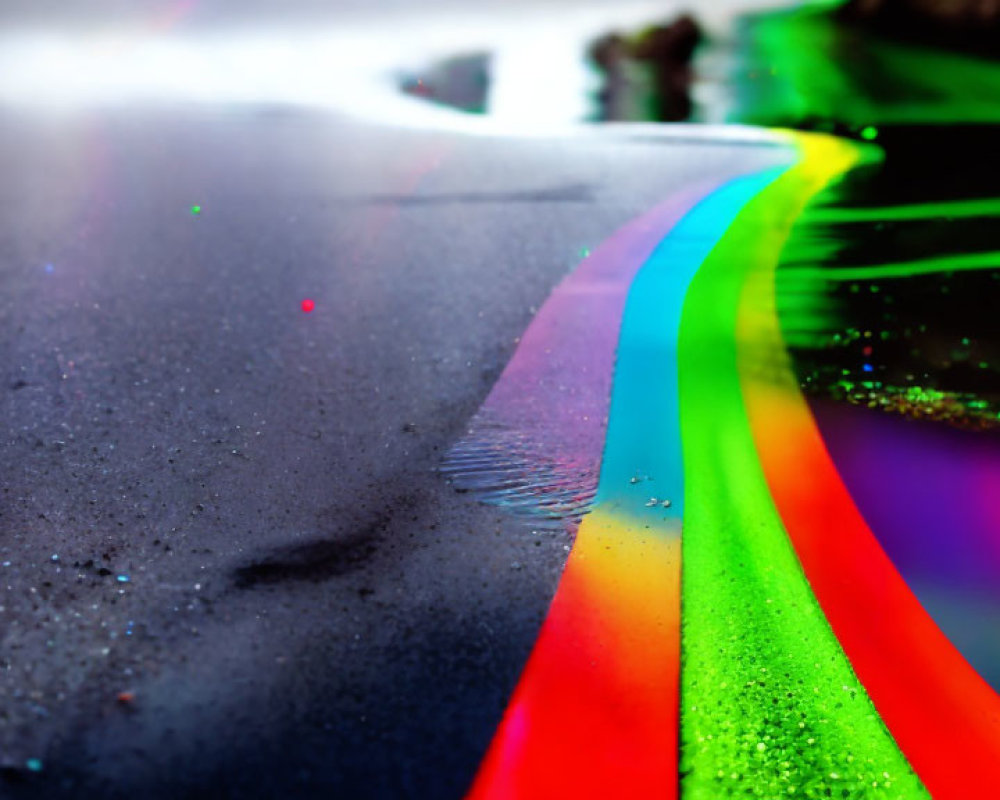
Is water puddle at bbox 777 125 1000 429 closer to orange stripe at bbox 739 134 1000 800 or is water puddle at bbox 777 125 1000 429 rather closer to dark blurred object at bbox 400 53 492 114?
orange stripe at bbox 739 134 1000 800

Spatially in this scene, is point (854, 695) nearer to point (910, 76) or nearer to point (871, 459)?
point (871, 459)

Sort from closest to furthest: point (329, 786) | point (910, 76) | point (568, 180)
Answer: point (329, 786), point (568, 180), point (910, 76)

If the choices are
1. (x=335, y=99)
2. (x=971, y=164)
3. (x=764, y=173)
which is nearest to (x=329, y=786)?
(x=764, y=173)

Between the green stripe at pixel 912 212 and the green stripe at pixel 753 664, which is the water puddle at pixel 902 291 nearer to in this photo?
the green stripe at pixel 912 212

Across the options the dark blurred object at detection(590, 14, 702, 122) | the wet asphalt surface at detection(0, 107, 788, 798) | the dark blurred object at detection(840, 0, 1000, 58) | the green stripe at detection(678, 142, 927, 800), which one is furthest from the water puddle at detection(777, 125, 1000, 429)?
the dark blurred object at detection(840, 0, 1000, 58)

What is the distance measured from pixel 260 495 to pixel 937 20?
37.0 feet

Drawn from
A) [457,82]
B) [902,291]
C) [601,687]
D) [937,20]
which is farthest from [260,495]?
[937,20]

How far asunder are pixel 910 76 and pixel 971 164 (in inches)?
132

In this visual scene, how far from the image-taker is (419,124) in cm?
629

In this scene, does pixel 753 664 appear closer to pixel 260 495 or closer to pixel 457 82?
pixel 260 495

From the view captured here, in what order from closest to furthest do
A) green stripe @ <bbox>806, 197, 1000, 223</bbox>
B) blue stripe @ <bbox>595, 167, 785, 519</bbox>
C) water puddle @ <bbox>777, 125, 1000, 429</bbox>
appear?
blue stripe @ <bbox>595, 167, 785, 519</bbox>, water puddle @ <bbox>777, 125, 1000, 429</bbox>, green stripe @ <bbox>806, 197, 1000, 223</bbox>

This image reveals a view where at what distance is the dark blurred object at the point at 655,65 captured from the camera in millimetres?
6793

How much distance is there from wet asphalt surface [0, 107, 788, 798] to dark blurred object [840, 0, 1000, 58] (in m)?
7.29

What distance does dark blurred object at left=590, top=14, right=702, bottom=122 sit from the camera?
267 inches
